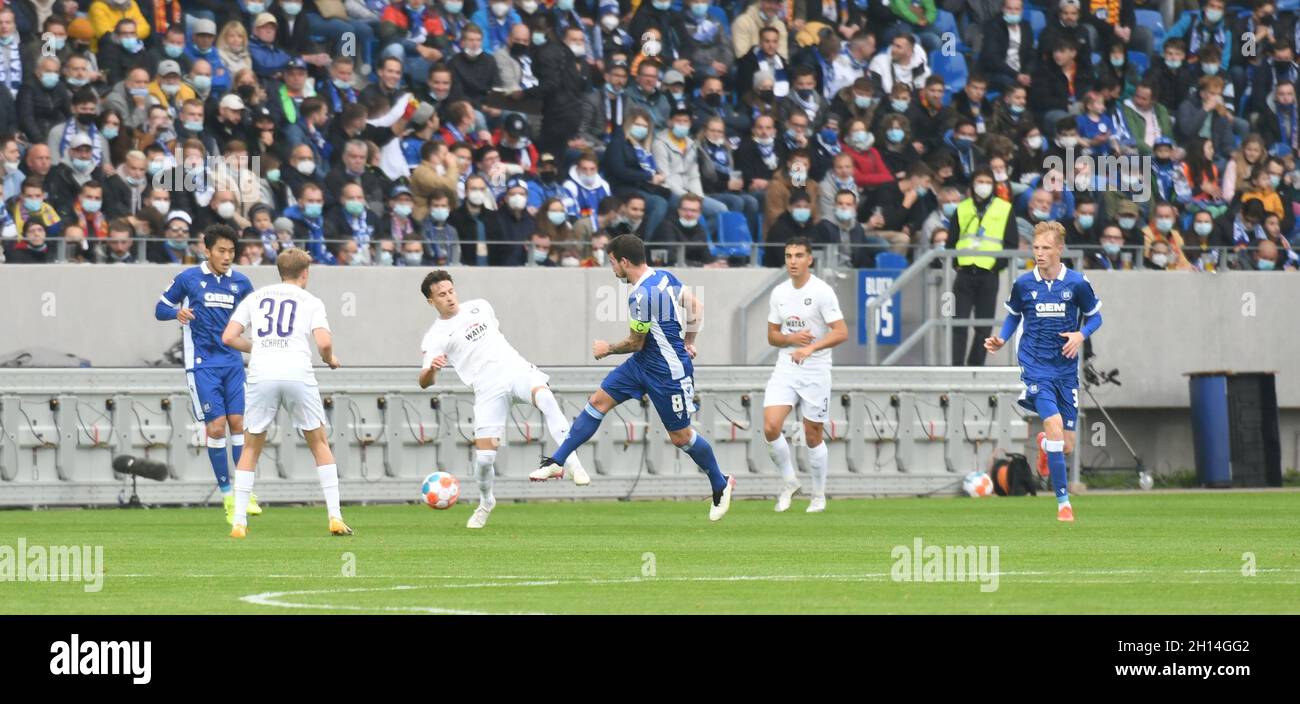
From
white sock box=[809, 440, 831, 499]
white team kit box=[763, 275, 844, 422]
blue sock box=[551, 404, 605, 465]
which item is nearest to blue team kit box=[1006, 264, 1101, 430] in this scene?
white team kit box=[763, 275, 844, 422]

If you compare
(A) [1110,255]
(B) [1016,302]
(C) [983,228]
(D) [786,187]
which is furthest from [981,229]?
(B) [1016,302]

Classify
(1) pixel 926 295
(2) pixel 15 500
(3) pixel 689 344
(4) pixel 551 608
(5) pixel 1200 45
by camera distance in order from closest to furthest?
1. (4) pixel 551 608
2. (3) pixel 689 344
3. (2) pixel 15 500
4. (1) pixel 926 295
5. (5) pixel 1200 45

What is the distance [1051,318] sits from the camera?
1838 centimetres

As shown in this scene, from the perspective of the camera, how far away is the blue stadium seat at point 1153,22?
31672mm

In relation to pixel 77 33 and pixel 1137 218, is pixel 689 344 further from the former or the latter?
pixel 1137 218

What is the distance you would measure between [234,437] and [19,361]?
428cm

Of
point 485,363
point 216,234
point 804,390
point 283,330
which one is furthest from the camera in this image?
point 804,390

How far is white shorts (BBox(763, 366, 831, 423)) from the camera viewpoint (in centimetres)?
2012

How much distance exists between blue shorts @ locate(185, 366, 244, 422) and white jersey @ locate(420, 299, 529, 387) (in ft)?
7.98

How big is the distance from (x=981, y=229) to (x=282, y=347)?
11756mm

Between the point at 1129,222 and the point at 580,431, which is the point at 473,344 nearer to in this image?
the point at 580,431

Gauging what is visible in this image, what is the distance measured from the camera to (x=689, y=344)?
1781 centimetres

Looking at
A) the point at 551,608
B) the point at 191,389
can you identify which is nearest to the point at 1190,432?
the point at 191,389

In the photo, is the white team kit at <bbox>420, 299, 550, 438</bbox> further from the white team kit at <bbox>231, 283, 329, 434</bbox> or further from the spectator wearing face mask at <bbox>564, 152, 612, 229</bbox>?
the spectator wearing face mask at <bbox>564, 152, 612, 229</bbox>
